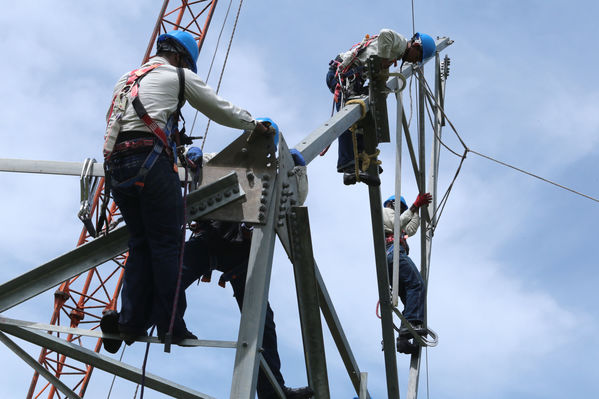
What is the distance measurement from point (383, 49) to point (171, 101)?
12.3 feet

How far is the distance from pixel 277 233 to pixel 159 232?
0.80 m

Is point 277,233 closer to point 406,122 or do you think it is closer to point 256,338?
point 256,338

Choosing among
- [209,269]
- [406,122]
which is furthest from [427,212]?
[209,269]

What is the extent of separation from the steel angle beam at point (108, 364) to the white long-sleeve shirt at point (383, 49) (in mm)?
4422

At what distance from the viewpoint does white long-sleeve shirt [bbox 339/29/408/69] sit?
8.40 m

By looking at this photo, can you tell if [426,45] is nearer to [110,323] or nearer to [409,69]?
[409,69]

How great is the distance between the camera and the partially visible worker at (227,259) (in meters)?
6.10

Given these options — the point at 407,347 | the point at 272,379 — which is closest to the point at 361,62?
the point at 407,347

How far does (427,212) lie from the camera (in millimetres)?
10648

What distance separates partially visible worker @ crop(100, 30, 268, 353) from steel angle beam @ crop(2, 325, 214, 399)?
0.68ft

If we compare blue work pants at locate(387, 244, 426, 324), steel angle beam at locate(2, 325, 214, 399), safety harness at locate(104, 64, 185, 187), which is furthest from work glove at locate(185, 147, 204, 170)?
blue work pants at locate(387, 244, 426, 324)

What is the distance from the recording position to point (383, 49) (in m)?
8.38

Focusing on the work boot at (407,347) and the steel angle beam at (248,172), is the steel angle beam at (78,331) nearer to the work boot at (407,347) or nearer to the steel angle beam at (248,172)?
the steel angle beam at (248,172)

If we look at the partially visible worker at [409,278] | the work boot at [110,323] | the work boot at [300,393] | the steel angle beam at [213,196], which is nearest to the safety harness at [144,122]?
the steel angle beam at [213,196]
